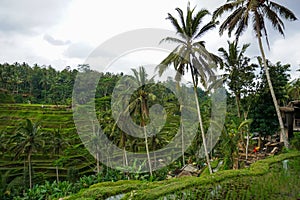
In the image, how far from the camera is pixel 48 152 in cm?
2866

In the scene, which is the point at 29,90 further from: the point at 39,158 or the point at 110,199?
the point at 110,199

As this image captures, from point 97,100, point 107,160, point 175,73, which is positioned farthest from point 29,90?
point 175,73

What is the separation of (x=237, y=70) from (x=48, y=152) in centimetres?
2147

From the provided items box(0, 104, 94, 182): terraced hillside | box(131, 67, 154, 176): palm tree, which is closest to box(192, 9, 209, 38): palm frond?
box(131, 67, 154, 176): palm tree

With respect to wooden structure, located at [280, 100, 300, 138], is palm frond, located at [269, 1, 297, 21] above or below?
above

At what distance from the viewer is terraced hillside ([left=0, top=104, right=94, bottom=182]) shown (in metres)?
25.3

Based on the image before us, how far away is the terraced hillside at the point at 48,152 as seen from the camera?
25.3m

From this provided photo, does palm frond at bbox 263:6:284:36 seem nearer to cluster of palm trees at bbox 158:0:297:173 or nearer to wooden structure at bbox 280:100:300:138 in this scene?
cluster of palm trees at bbox 158:0:297:173

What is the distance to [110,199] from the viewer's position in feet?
21.5

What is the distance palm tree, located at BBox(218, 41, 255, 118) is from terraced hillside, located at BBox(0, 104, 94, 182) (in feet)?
51.1

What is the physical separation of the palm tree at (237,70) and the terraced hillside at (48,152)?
51.1 ft

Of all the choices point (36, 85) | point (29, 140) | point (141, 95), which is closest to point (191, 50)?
point (141, 95)

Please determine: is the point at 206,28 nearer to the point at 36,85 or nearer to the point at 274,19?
the point at 274,19

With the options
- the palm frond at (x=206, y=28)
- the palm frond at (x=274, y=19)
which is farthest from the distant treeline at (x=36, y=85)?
the palm frond at (x=274, y=19)
